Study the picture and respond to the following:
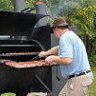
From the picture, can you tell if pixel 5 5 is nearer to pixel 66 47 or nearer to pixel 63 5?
pixel 63 5

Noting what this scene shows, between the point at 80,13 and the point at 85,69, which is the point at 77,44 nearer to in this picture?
the point at 85,69

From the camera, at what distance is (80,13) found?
17.2 m

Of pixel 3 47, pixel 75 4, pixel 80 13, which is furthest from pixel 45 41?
pixel 80 13

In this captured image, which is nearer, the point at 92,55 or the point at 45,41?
the point at 45,41

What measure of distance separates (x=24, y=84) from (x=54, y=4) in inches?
216

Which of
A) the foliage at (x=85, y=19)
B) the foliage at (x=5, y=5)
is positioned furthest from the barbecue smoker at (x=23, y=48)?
the foliage at (x=85, y=19)

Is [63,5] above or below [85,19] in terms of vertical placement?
above

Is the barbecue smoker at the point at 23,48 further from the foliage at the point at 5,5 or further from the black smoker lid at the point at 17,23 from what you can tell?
the foliage at the point at 5,5

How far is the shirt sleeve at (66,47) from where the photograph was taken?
220 inches

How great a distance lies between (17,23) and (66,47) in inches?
78.4

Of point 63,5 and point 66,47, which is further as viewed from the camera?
point 63,5

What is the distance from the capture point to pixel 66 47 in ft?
18.4

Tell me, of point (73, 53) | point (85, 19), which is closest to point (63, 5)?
point (85, 19)

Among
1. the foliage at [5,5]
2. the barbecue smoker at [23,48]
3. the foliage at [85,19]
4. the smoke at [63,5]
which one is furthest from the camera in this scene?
the foliage at [85,19]
